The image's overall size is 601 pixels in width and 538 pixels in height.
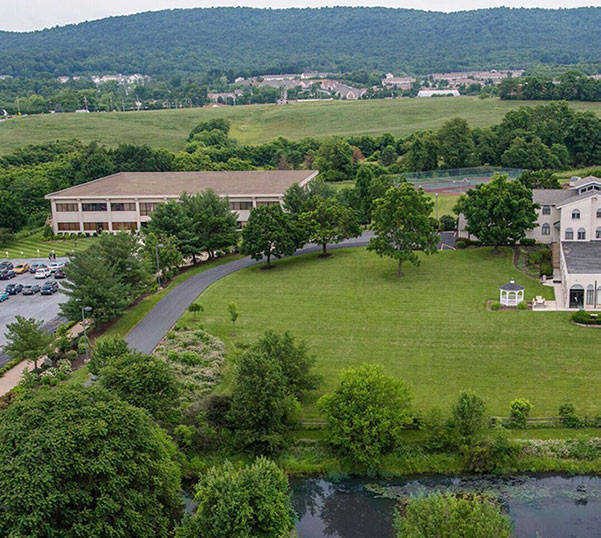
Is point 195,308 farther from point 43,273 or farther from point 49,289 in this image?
point 43,273

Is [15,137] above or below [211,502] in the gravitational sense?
above

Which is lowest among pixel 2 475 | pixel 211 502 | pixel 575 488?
pixel 575 488

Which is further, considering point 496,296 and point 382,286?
point 382,286

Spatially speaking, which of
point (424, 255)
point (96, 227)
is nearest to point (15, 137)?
point (96, 227)

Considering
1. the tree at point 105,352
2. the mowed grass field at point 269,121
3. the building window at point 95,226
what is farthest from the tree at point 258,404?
the mowed grass field at point 269,121

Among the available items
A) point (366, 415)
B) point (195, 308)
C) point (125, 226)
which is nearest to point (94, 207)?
point (125, 226)

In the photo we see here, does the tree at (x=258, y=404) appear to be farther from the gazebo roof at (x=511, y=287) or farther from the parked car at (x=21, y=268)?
the parked car at (x=21, y=268)

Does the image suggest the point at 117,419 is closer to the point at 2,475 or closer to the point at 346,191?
the point at 2,475
